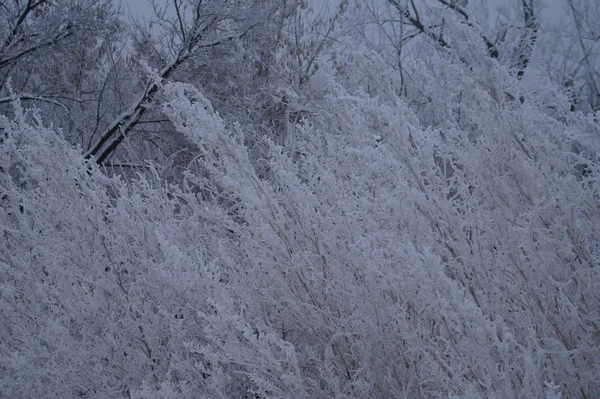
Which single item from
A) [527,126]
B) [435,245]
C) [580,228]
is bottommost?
[435,245]

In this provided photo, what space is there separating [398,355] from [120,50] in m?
9.25

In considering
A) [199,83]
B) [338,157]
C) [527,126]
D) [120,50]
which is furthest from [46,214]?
[120,50]

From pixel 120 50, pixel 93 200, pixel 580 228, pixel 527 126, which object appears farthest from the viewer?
pixel 120 50

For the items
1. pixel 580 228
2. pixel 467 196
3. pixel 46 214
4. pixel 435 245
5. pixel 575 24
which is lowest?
pixel 46 214

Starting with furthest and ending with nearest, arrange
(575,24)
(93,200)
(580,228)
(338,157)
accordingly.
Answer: (575,24) → (338,157) → (93,200) → (580,228)

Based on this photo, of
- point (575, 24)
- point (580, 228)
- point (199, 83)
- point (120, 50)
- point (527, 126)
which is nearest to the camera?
point (580, 228)

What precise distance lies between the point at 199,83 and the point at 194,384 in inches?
296

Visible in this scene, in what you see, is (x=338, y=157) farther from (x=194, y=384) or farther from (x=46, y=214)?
(x=46, y=214)

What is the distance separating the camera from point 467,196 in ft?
5.99

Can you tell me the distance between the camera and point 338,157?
2.82 m

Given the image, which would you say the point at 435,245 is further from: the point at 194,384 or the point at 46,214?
the point at 46,214

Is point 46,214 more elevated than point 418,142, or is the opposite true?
point 418,142

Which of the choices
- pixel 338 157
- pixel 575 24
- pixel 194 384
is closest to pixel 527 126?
pixel 338 157

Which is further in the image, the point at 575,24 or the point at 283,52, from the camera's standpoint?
the point at 575,24
